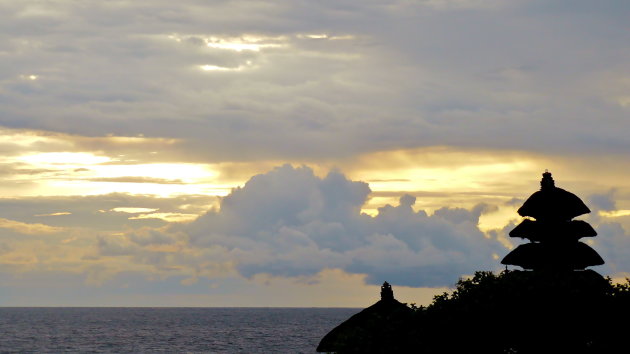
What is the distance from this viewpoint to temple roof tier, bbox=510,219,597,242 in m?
44.1

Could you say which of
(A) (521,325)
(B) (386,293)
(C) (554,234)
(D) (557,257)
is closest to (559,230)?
(C) (554,234)

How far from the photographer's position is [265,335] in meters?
170

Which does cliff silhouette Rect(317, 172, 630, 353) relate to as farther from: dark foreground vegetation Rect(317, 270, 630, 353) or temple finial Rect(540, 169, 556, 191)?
temple finial Rect(540, 169, 556, 191)

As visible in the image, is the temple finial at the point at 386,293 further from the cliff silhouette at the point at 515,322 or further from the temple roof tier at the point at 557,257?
the temple roof tier at the point at 557,257

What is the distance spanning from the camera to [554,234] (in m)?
44.2

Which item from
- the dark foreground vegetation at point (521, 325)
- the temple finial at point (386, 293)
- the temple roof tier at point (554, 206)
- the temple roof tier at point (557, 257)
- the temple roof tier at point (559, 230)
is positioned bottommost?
the dark foreground vegetation at point (521, 325)

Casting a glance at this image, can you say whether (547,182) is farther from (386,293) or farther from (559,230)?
(386,293)

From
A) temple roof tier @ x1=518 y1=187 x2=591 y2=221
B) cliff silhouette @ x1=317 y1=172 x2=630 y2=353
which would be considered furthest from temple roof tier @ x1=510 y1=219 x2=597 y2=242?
cliff silhouette @ x1=317 y1=172 x2=630 y2=353

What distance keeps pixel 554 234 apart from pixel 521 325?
14811 mm

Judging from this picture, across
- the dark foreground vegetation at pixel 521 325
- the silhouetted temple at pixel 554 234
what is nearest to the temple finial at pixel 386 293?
the dark foreground vegetation at pixel 521 325

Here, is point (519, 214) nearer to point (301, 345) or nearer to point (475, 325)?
point (475, 325)

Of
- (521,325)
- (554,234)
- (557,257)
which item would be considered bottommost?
(521,325)

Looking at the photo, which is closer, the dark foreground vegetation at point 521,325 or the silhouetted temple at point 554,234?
the dark foreground vegetation at point 521,325

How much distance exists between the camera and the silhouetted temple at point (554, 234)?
43719mm
